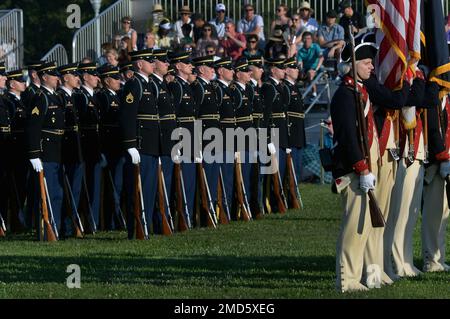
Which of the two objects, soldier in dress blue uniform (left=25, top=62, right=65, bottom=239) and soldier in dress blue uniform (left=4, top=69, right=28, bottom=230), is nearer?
soldier in dress blue uniform (left=25, top=62, right=65, bottom=239)

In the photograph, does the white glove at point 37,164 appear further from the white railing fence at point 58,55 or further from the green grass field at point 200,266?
the white railing fence at point 58,55

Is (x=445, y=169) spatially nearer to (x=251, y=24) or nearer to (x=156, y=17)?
(x=251, y=24)

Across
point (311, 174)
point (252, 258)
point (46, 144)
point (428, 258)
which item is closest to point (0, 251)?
point (46, 144)

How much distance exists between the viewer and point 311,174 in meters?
26.4

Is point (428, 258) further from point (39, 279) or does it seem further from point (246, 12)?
point (246, 12)

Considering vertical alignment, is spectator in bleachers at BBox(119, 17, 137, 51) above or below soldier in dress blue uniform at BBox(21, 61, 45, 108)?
above

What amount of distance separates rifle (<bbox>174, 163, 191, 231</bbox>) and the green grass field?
21cm

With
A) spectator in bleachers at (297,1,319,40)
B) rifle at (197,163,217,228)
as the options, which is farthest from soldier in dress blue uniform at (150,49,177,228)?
spectator in bleachers at (297,1,319,40)

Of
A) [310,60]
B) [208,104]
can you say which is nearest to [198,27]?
[310,60]

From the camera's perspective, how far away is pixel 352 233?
1196 centimetres

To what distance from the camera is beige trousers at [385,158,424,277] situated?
13023mm

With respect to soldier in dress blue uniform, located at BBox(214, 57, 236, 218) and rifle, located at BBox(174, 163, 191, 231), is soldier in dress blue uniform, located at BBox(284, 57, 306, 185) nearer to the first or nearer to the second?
soldier in dress blue uniform, located at BBox(214, 57, 236, 218)

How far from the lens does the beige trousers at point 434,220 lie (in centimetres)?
1383
